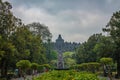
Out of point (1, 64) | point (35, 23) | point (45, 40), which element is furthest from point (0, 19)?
point (45, 40)

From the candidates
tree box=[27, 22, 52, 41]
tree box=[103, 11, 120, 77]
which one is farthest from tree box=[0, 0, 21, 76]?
tree box=[27, 22, 52, 41]

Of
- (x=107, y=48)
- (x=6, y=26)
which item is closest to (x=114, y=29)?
(x=107, y=48)

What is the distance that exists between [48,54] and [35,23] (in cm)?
2650

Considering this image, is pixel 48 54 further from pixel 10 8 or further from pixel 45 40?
pixel 10 8

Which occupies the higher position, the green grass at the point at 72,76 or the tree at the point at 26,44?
the tree at the point at 26,44

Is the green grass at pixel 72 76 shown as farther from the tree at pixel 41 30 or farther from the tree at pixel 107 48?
the tree at pixel 41 30

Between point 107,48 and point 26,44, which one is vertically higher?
point 26,44

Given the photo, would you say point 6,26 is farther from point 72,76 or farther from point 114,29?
point 72,76

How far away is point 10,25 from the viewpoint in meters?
47.2

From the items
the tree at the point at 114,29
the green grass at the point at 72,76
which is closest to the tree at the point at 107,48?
the tree at the point at 114,29

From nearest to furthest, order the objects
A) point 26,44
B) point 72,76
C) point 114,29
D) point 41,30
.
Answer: point 72,76 → point 114,29 → point 26,44 → point 41,30

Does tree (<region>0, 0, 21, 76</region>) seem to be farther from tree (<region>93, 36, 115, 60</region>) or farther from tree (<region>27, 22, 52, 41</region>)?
tree (<region>27, 22, 52, 41</region>)

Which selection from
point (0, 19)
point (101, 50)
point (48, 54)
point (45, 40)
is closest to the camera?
point (0, 19)

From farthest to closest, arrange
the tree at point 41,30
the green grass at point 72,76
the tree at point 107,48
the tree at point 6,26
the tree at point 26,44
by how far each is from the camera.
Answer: the tree at point 41,30 → the tree at point 107,48 → the tree at point 26,44 → the tree at point 6,26 → the green grass at point 72,76
